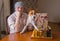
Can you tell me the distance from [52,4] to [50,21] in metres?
0.45

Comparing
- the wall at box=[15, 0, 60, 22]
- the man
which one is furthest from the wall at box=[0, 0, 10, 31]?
the man

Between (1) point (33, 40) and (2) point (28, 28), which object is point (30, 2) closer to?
(2) point (28, 28)

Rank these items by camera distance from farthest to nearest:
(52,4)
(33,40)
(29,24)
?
(52,4)
(29,24)
(33,40)

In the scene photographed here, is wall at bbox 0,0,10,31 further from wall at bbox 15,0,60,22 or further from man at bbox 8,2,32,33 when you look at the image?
man at bbox 8,2,32,33

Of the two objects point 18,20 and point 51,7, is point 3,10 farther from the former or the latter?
point 18,20

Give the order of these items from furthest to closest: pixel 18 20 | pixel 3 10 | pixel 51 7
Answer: pixel 51 7 < pixel 3 10 < pixel 18 20

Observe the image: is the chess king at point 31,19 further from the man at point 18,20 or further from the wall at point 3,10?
the wall at point 3,10

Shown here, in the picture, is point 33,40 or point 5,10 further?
point 5,10

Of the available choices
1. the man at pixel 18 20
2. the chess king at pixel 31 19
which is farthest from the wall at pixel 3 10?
the chess king at pixel 31 19

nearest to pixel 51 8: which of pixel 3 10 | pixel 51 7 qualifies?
pixel 51 7

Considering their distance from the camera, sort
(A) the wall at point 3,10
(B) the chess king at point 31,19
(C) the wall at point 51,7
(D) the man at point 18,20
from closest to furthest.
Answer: (B) the chess king at point 31,19, (D) the man at point 18,20, (A) the wall at point 3,10, (C) the wall at point 51,7

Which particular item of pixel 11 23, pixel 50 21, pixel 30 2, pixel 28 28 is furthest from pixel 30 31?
pixel 50 21

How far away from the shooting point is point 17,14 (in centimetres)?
215

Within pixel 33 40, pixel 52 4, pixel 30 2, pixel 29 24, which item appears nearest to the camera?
pixel 33 40
